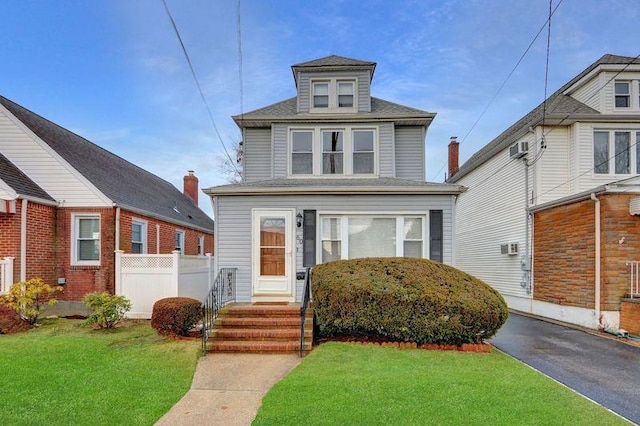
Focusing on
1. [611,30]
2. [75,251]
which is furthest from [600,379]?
[75,251]

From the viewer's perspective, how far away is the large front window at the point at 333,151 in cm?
1095

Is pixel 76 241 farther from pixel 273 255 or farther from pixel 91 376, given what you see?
pixel 91 376

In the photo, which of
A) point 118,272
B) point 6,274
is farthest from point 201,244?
point 6,274

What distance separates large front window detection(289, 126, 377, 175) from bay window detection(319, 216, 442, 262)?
1.82 meters

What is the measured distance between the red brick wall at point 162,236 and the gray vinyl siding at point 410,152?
28.4 feet

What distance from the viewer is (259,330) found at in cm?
746

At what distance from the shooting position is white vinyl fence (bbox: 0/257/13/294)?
9.27m

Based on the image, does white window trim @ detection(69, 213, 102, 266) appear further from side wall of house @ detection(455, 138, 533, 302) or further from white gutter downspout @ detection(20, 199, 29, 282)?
side wall of house @ detection(455, 138, 533, 302)

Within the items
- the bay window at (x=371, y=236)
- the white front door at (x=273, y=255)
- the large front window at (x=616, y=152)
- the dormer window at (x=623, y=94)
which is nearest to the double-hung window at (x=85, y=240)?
the white front door at (x=273, y=255)

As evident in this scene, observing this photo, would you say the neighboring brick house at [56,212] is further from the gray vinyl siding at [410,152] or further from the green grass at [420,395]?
the gray vinyl siding at [410,152]

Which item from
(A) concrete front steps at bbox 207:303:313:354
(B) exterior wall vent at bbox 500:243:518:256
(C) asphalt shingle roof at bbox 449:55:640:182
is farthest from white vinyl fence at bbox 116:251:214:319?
(C) asphalt shingle roof at bbox 449:55:640:182

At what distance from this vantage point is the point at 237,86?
1141cm

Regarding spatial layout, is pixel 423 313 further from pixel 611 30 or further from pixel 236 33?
pixel 611 30

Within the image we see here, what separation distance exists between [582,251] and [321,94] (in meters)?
8.78
